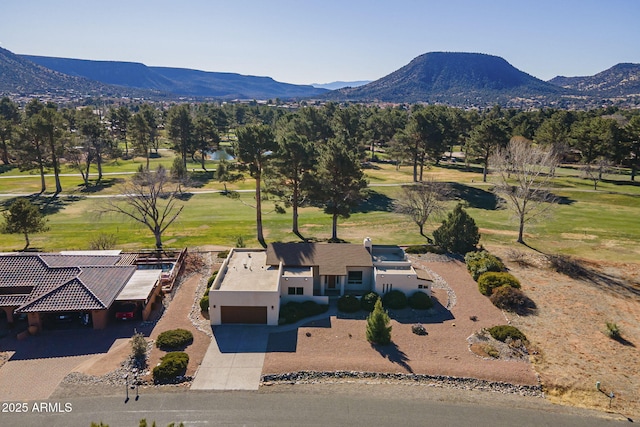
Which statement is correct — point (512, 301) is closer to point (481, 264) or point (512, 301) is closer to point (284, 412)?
point (481, 264)

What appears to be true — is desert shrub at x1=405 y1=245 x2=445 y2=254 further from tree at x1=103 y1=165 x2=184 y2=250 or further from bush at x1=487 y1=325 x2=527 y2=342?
tree at x1=103 y1=165 x2=184 y2=250

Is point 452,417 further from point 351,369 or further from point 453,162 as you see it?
point 453,162

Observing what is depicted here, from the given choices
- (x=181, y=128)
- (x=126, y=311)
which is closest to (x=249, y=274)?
(x=126, y=311)

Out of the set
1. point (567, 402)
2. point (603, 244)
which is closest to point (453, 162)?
point (603, 244)

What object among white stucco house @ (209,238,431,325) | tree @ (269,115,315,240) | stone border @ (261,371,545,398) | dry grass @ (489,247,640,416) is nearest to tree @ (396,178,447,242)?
dry grass @ (489,247,640,416)

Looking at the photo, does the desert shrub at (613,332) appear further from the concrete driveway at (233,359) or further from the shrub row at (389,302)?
the concrete driveway at (233,359)

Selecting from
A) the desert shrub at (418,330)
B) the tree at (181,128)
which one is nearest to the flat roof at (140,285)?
the desert shrub at (418,330)
